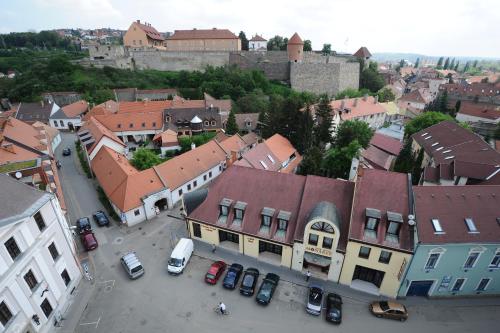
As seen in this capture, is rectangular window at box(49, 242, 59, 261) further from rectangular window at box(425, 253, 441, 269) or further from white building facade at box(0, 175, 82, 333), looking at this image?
rectangular window at box(425, 253, 441, 269)

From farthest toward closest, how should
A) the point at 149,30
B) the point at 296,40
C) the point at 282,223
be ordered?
the point at 149,30
the point at 296,40
the point at 282,223

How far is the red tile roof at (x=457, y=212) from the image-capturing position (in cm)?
1911

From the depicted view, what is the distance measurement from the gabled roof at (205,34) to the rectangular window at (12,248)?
94.9m

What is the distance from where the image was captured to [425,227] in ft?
64.2

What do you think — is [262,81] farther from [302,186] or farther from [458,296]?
[458,296]

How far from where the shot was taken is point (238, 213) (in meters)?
24.7

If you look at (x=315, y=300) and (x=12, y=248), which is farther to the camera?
(x=315, y=300)

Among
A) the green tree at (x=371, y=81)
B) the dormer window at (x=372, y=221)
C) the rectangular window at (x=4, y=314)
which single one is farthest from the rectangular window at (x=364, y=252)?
the green tree at (x=371, y=81)

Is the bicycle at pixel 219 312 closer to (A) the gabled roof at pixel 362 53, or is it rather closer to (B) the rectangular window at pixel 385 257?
(B) the rectangular window at pixel 385 257

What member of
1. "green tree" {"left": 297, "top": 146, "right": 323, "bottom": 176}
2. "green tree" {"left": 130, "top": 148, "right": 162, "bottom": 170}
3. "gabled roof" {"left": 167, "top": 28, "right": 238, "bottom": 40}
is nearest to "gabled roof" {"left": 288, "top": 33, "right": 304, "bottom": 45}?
"gabled roof" {"left": 167, "top": 28, "right": 238, "bottom": 40}

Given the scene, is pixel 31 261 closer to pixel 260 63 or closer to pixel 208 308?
pixel 208 308

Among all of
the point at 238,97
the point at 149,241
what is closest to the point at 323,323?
the point at 149,241

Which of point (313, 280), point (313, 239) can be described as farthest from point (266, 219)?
point (313, 280)

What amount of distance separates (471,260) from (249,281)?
654 inches
